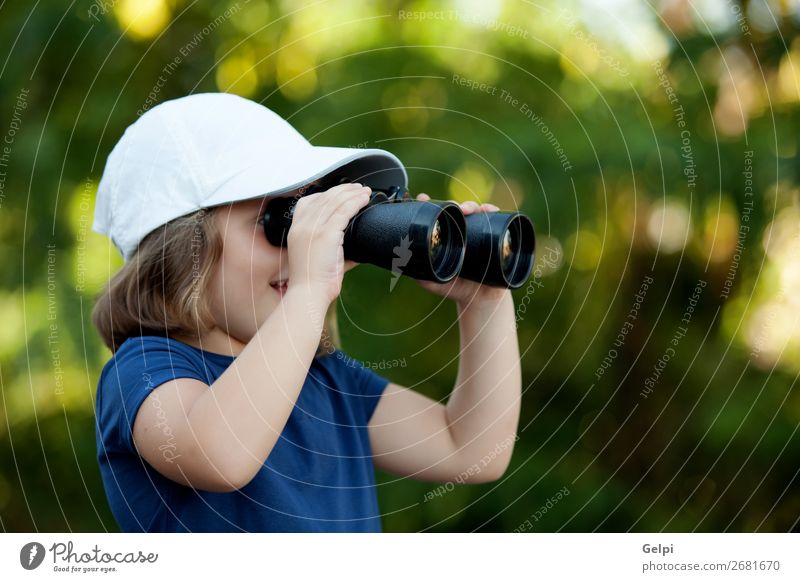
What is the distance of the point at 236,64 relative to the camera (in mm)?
1546

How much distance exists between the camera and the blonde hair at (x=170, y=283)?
90 cm

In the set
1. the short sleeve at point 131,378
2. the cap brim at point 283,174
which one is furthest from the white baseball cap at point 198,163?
the short sleeve at point 131,378

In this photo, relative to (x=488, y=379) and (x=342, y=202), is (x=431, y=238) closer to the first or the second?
(x=342, y=202)

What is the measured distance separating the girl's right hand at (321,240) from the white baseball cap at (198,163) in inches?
2.9

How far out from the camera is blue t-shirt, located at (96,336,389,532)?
82 centimetres

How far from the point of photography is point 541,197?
4.91ft

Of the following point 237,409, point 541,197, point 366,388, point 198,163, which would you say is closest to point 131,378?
point 237,409

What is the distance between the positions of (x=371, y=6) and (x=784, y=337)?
1.00m

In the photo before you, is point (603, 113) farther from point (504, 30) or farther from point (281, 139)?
point (281, 139)

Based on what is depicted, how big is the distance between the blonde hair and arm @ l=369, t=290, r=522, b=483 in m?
0.29

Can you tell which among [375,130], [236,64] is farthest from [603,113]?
[236,64]

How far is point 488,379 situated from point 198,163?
423 millimetres

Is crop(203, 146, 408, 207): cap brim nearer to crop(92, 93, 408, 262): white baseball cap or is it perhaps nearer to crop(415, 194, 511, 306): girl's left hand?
crop(92, 93, 408, 262): white baseball cap

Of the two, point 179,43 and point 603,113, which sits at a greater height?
point 179,43
